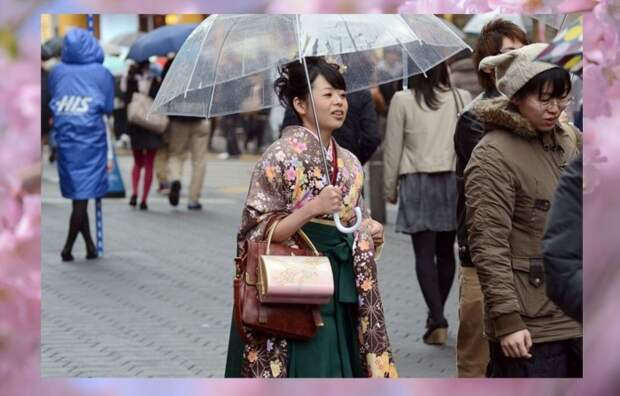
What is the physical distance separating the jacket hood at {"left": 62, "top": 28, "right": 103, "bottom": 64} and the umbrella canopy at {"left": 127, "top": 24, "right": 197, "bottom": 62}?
2813 mm

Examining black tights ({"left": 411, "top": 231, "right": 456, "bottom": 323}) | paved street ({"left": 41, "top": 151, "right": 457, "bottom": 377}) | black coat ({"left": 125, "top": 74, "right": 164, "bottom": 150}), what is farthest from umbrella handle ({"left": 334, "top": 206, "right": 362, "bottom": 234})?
black coat ({"left": 125, "top": 74, "right": 164, "bottom": 150})

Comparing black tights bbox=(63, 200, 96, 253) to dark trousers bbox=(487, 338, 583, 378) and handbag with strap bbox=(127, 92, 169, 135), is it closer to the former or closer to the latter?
handbag with strap bbox=(127, 92, 169, 135)

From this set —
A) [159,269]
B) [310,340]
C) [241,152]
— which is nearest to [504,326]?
[310,340]

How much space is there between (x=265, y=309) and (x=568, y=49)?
1268 mm

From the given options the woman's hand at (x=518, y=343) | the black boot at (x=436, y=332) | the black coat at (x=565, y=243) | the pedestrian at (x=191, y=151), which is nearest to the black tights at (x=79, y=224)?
the pedestrian at (x=191, y=151)

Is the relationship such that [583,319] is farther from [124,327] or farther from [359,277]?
[124,327]

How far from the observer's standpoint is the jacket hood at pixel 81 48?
884cm

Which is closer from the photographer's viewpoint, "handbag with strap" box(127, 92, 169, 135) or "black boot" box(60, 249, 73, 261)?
"black boot" box(60, 249, 73, 261)

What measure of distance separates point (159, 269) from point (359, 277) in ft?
18.8

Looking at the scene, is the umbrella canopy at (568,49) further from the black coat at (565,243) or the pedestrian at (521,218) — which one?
the black coat at (565,243)

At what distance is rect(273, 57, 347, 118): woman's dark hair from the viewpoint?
15.5 feet

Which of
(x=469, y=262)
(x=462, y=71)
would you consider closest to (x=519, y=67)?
(x=469, y=262)

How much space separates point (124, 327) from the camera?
8.01 meters

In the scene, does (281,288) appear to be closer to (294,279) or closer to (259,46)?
(294,279)
